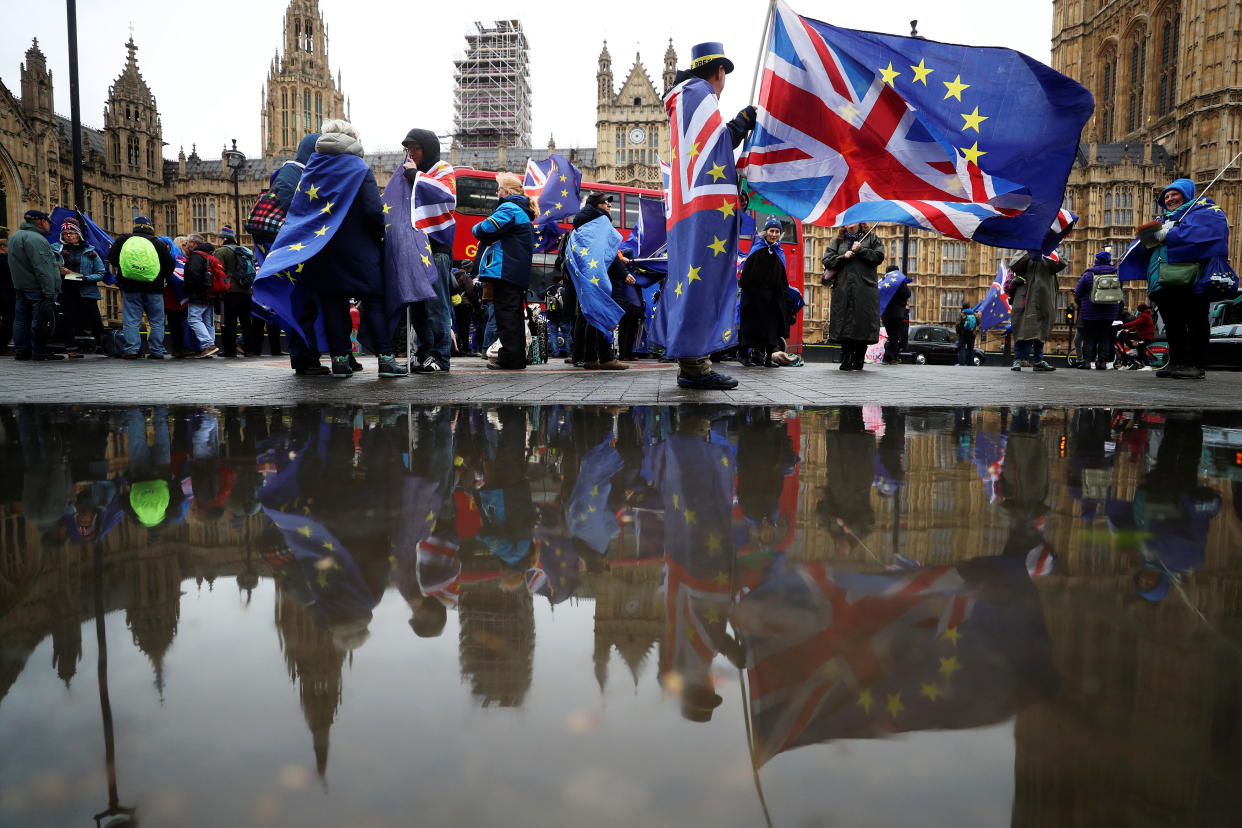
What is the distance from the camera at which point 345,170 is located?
535 centimetres

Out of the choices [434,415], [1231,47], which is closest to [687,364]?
[434,415]

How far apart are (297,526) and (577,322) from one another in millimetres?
6408

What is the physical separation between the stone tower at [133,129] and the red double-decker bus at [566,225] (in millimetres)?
51730

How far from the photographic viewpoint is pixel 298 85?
72500 millimetres

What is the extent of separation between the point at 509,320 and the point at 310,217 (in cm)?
222

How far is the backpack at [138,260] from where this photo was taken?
921 centimetres

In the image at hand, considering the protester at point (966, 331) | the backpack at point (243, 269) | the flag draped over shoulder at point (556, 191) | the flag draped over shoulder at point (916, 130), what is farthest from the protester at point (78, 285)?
the protester at point (966, 331)

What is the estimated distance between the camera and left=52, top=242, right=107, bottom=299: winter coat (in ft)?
33.7

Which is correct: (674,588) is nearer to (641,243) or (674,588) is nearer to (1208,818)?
(1208,818)

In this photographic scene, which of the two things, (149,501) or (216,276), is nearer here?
(149,501)

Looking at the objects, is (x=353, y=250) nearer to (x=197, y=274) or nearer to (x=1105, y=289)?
(x=197, y=274)

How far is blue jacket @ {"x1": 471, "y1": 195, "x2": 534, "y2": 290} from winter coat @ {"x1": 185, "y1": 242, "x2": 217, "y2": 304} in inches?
195

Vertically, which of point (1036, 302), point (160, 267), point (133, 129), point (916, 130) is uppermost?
point (133, 129)

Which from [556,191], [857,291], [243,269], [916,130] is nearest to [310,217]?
[916,130]
